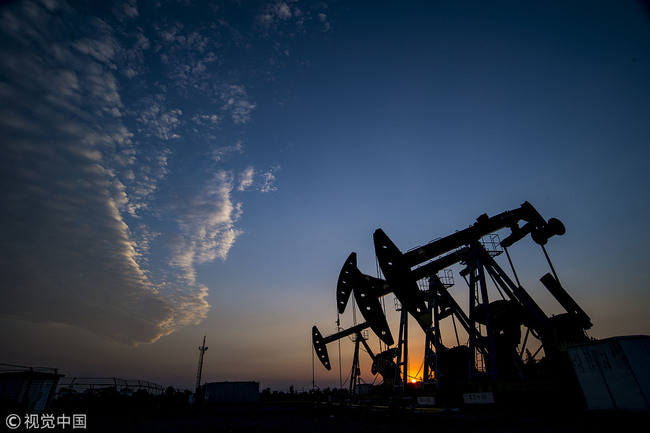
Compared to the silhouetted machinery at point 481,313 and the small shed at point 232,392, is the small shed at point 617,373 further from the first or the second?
the small shed at point 232,392

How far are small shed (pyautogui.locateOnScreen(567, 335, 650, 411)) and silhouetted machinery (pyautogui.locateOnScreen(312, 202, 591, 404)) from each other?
2.28m

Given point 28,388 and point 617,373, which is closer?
point 617,373

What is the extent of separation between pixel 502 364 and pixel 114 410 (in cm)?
2617

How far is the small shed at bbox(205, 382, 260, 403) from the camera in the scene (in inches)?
1396

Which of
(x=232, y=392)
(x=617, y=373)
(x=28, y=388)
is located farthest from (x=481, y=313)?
(x=232, y=392)

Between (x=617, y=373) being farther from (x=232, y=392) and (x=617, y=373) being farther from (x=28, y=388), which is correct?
(x=232, y=392)

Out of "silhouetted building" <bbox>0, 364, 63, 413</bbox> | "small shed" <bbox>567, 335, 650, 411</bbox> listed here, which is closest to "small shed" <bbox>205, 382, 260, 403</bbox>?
"silhouetted building" <bbox>0, 364, 63, 413</bbox>

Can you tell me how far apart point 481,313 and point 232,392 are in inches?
1374

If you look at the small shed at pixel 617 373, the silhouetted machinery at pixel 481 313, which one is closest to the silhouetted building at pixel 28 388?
the silhouetted machinery at pixel 481 313

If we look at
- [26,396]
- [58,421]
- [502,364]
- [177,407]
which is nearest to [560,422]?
[502,364]

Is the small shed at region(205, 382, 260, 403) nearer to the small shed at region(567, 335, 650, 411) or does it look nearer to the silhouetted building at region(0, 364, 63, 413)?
the silhouetted building at region(0, 364, 63, 413)

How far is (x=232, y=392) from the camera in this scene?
3575 cm

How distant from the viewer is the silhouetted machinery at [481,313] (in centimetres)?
1077

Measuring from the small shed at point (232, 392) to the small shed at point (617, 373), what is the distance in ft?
125
